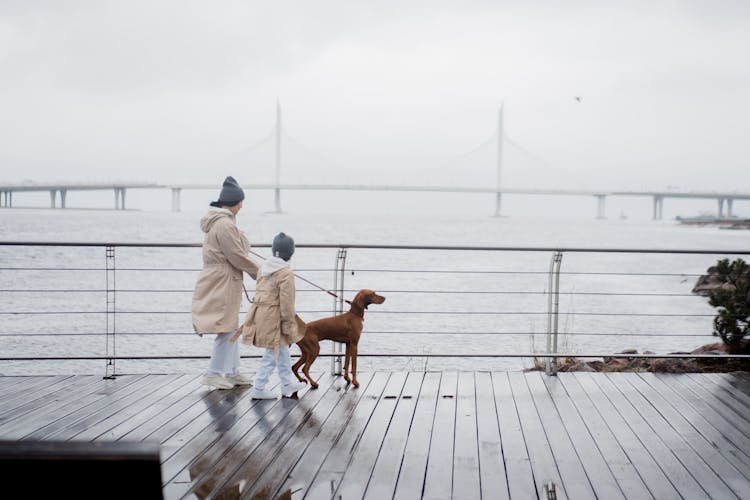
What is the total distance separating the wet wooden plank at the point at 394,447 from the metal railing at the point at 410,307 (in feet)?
1.10

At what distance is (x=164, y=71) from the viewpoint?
49.9 metres

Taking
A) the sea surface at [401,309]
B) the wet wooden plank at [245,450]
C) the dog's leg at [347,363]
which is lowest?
the sea surface at [401,309]

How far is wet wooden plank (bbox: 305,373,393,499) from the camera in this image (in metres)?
2.54

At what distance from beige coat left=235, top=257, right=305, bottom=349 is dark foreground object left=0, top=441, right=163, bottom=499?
2.76m

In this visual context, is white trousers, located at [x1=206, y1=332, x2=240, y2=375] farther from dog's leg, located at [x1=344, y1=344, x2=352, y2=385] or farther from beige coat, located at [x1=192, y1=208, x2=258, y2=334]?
dog's leg, located at [x1=344, y1=344, x2=352, y2=385]

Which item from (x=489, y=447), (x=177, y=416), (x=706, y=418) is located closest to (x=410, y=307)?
(x=706, y=418)

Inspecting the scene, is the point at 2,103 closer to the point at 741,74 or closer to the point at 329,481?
the point at 741,74

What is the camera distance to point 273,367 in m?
3.83

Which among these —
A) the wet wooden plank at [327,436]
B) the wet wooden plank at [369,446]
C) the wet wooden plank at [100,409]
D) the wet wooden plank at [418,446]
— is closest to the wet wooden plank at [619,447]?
the wet wooden plank at [418,446]

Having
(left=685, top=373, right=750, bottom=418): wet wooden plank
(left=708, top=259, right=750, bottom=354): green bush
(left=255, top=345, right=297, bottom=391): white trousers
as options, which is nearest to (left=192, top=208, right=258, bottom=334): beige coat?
(left=255, top=345, right=297, bottom=391): white trousers

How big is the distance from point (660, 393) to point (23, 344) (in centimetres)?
981

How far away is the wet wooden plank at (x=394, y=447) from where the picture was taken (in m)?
2.55

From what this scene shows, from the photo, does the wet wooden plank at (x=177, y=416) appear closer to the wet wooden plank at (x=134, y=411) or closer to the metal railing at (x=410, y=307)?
the wet wooden plank at (x=134, y=411)

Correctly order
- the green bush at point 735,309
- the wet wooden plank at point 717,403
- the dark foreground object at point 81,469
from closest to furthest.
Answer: the dark foreground object at point 81,469
the wet wooden plank at point 717,403
the green bush at point 735,309
